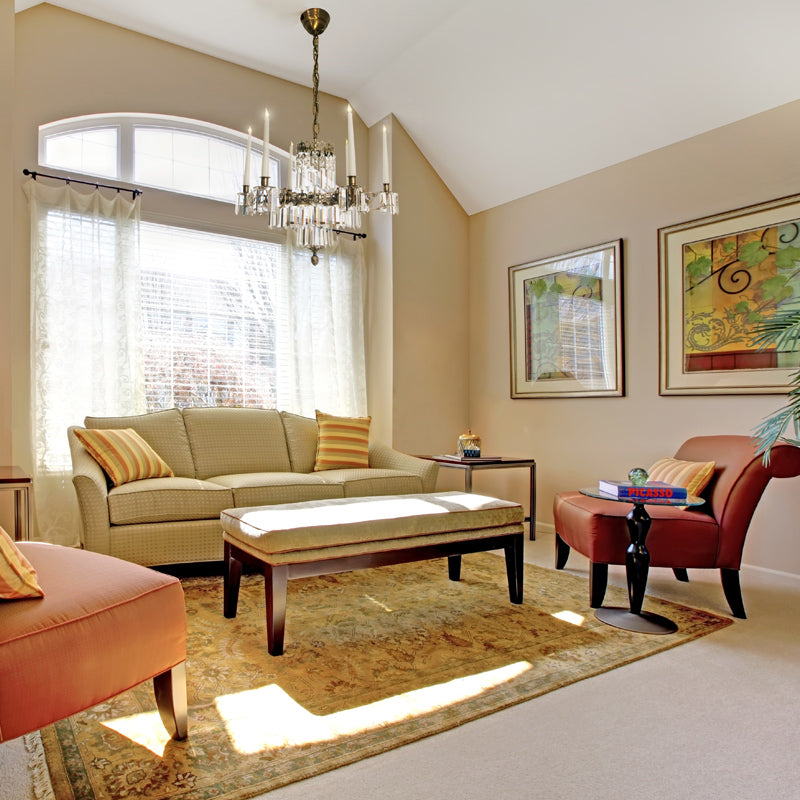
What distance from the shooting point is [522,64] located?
4078 mm

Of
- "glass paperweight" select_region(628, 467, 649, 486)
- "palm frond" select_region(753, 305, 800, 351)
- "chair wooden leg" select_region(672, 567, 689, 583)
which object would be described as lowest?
"chair wooden leg" select_region(672, 567, 689, 583)

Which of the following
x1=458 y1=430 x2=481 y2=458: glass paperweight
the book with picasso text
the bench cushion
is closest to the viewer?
the bench cushion

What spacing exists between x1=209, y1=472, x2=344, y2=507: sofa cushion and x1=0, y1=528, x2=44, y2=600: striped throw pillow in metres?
1.95

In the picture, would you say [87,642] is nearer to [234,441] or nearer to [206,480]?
[206,480]

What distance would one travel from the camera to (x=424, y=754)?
65.5 inches

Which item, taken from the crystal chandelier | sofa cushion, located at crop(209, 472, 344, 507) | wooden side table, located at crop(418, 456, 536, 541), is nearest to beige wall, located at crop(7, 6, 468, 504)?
wooden side table, located at crop(418, 456, 536, 541)

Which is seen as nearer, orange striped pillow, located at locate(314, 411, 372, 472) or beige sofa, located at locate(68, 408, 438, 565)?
beige sofa, located at locate(68, 408, 438, 565)

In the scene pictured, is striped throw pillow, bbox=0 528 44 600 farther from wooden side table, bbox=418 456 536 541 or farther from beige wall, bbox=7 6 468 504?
wooden side table, bbox=418 456 536 541

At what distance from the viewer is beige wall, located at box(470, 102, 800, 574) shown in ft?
11.5

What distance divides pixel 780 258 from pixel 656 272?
0.73 metres

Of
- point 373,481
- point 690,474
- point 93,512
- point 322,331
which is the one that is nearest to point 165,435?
point 93,512

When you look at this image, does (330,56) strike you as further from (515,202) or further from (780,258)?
(780,258)

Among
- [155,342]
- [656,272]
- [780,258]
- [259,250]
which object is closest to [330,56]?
[259,250]

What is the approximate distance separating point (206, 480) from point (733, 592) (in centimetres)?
286
